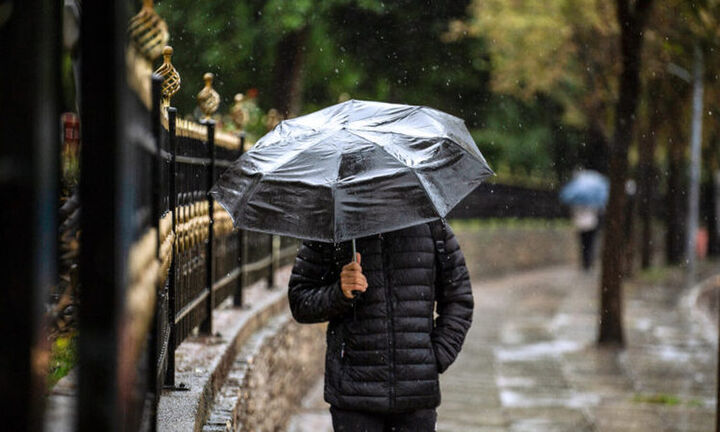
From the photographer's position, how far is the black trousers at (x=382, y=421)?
13.8 feet

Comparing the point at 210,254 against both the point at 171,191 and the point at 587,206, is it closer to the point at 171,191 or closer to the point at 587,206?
the point at 171,191

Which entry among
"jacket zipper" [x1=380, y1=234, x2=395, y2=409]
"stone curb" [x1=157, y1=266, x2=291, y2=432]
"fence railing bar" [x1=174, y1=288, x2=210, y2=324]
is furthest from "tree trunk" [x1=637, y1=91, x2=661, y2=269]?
"jacket zipper" [x1=380, y1=234, x2=395, y2=409]

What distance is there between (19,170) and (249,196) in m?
2.59

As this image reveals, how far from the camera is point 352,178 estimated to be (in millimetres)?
4164

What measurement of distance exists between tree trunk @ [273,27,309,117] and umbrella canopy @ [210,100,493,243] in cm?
1337

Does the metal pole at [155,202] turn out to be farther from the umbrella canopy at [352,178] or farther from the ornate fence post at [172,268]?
the ornate fence post at [172,268]

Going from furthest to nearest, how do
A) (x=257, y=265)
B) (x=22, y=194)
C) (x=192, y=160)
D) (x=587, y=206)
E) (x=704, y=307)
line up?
(x=587, y=206) < (x=704, y=307) < (x=257, y=265) < (x=192, y=160) < (x=22, y=194)

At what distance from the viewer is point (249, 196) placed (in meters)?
4.29

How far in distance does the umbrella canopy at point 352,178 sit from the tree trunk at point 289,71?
1337 centimetres

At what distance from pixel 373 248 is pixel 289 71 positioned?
15412 mm

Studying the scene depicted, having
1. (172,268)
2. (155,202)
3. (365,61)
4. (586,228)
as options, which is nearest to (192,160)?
(172,268)

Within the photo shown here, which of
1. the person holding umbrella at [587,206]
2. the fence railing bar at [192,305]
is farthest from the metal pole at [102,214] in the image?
the person holding umbrella at [587,206]

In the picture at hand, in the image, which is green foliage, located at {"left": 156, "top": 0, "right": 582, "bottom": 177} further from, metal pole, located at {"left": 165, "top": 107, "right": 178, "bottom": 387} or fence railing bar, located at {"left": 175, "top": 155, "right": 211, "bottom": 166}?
metal pole, located at {"left": 165, "top": 107, "right": 178, "bottom": 387}

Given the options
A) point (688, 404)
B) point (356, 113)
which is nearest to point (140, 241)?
point (356, 113)
